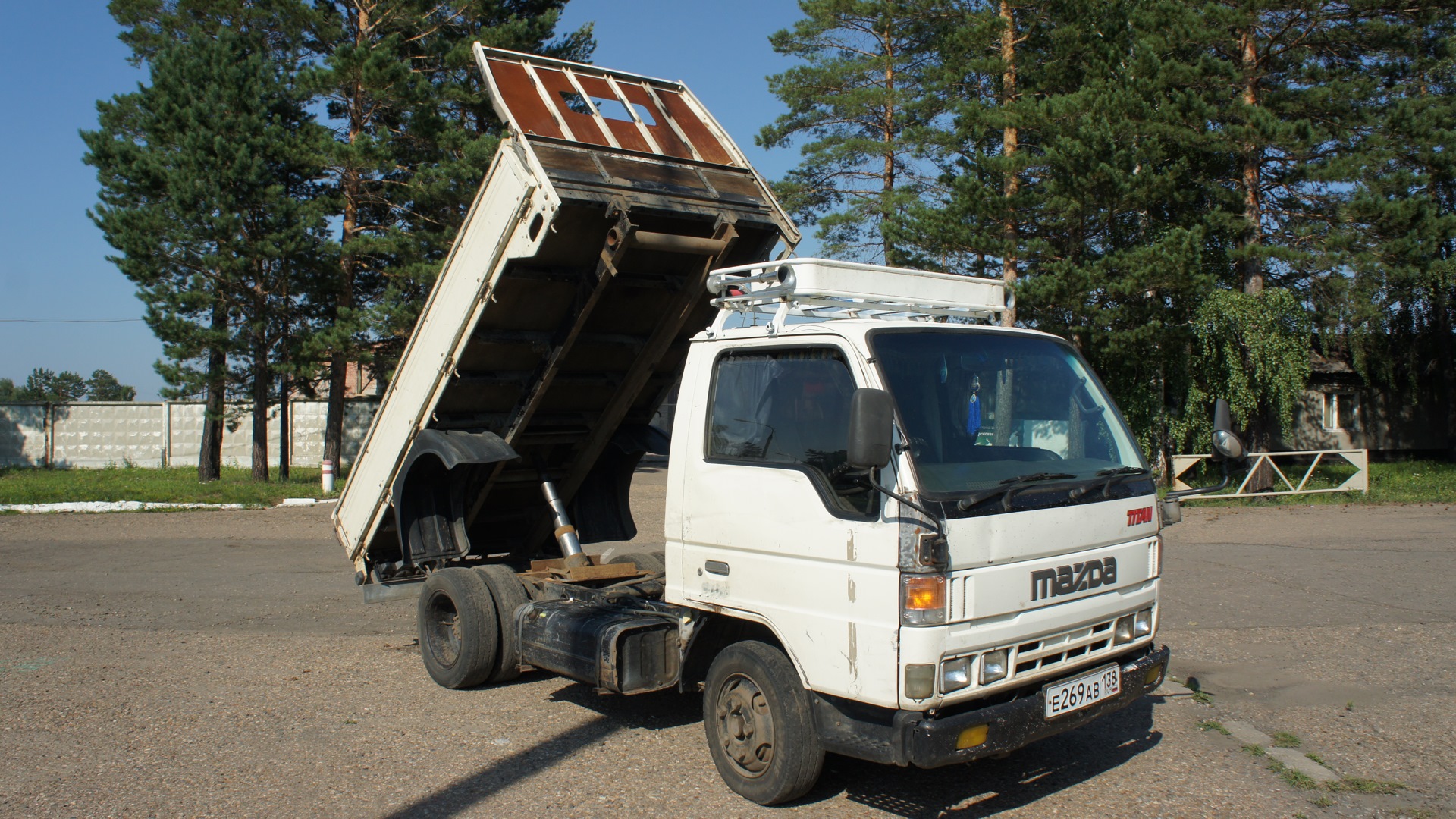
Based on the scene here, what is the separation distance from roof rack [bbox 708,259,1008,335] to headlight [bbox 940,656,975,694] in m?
1.71

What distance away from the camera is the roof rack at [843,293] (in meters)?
4.86

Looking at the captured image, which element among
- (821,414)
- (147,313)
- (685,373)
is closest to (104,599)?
(685,373)

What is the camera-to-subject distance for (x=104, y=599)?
32.3 feet

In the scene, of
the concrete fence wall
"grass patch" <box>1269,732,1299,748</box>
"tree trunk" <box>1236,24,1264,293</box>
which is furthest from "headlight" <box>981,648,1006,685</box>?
the concrete fence wall

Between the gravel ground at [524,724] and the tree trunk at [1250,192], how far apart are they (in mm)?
12104

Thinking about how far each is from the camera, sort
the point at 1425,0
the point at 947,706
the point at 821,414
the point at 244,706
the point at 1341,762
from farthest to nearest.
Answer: the point at 1425,0 < the point at 244,706 < the point at 1341,762 < the point at 821,414 < the point at 947,706

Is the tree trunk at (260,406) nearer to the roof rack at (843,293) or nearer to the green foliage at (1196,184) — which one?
the green foliage at (1196,184)

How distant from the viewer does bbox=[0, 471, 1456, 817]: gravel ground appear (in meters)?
→ 4.80

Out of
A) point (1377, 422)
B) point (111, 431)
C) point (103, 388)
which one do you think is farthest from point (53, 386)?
point (1377, 422)

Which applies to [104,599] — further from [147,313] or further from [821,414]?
[147,313]

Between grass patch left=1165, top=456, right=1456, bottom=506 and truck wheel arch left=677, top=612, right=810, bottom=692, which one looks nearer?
truck wheel arch left=677, top=612, right=810, bottom=692

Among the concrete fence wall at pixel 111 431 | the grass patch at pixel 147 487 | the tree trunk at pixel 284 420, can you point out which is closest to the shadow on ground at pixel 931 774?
the grass patch at pixel 147 487

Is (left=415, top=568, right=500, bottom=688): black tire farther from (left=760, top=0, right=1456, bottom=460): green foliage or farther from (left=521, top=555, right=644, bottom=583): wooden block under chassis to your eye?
(left=760, top=0, right=1456, bottom=460): green foliage

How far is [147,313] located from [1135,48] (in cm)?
2094
